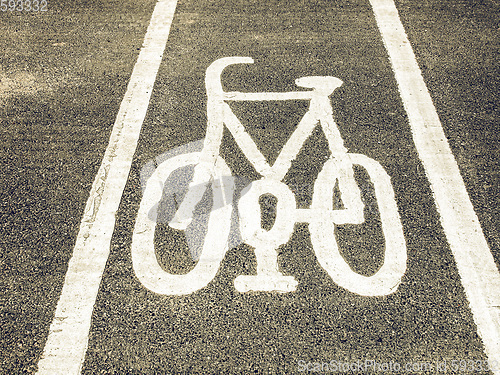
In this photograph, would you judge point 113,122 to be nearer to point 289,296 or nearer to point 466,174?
point 289,296

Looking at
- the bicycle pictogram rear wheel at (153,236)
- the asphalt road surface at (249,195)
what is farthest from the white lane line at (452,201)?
the bicycle pictogram rear wheel at (153,236)

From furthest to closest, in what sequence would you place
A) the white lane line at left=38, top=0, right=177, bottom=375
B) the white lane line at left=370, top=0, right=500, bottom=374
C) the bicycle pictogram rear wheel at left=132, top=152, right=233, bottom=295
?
the bicycle pictogram rear wheel at left=132, top=152, right=233, bottom=295 < the white lane line at left=370, top=0, right=500, bottom=374 < the white lane line at left=38, top=0, right=177, bottom=375

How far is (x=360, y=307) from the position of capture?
8.76 ft

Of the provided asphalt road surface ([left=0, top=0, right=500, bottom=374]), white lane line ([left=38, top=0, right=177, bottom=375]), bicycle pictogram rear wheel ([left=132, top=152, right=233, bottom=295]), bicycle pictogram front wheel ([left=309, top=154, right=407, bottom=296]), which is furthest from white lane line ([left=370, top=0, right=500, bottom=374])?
white lane line ([left=38, top=0, right=177, bottom=375])

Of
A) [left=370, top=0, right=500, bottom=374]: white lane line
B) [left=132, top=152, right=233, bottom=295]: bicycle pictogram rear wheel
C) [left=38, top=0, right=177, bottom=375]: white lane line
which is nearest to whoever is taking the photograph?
[left=38, top=0, right=177, bottom=375]: white lane line

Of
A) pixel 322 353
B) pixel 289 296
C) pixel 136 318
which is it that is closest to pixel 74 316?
pixel 136 318

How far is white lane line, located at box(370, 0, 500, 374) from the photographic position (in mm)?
2662

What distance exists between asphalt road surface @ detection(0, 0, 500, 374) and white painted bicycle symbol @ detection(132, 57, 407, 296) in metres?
0.02

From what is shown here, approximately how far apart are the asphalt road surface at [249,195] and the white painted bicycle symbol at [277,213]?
24 mm

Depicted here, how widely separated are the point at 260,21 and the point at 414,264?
11.4 ft

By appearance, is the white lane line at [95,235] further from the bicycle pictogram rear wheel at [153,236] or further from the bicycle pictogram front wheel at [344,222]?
the bicycle pictogram front wheel at [344,222]

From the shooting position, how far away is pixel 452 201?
3.22 metres

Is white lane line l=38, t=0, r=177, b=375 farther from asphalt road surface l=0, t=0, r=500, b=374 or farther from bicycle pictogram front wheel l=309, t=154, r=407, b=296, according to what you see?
bicycle pictogram front wheel l=309, t=154, r=407, b=296

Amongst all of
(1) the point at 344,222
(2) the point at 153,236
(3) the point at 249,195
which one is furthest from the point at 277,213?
(2) the point at 153,236
